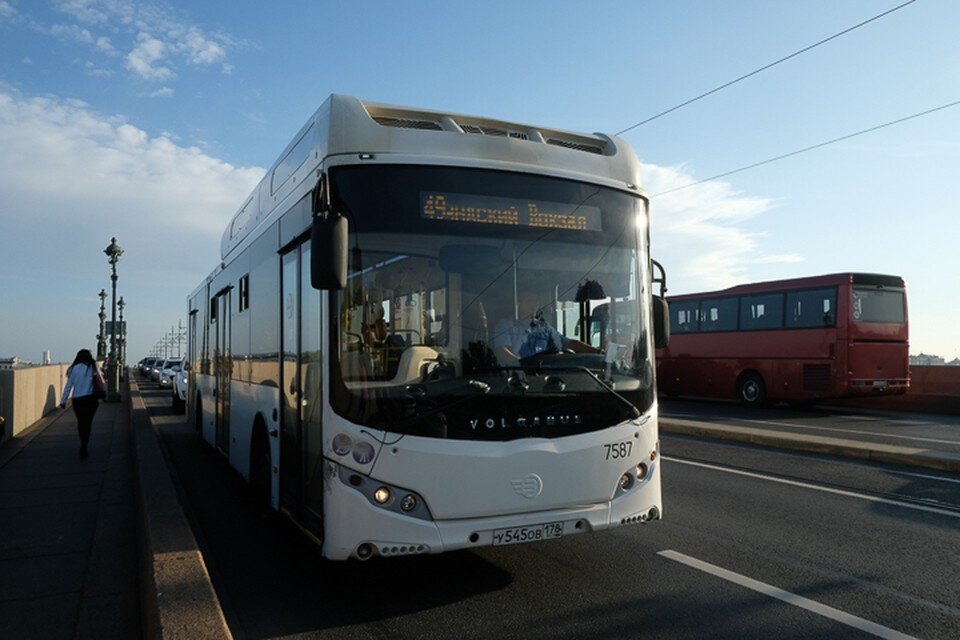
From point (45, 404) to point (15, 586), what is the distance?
17.1 metres

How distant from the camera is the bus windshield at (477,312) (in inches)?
193

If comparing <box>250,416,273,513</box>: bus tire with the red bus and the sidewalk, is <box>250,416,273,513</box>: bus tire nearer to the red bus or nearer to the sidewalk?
the sidewalk

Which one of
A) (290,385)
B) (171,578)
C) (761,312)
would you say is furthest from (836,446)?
(761,312)

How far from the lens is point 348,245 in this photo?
4926 mm

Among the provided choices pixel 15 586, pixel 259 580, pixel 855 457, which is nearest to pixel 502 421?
pixel 259 580

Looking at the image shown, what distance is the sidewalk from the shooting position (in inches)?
→ 201

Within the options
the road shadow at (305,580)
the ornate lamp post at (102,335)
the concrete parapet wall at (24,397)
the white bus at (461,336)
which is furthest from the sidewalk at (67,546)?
the ornate lamp post at (102,335)

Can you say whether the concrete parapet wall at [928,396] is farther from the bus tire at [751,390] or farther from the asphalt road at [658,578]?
the asphalt road at [658,578]

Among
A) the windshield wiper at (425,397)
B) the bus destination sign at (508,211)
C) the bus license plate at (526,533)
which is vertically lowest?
the bus license plate at (526,533)

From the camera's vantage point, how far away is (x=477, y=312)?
511 cm

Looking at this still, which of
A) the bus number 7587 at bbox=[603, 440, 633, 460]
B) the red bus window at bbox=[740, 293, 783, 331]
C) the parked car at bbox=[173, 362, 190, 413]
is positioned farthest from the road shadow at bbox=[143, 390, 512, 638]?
the red bus window at bbox=[740, 293, 783, 331]

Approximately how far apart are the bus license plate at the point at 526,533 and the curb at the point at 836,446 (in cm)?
764

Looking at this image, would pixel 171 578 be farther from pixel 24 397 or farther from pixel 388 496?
pixel 24 397

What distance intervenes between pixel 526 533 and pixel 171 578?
88.9 inches
